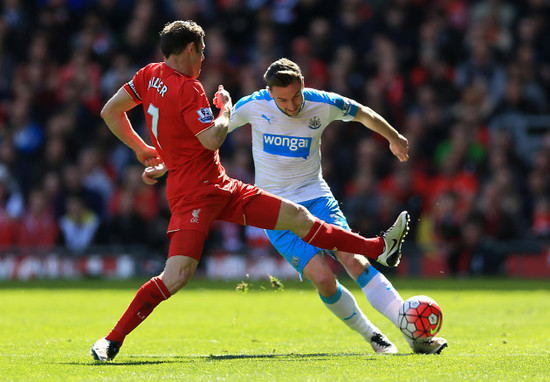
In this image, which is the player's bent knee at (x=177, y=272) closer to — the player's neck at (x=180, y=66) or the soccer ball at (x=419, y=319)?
the player's neck at (x=180, y=66)

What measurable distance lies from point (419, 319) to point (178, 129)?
231 cm

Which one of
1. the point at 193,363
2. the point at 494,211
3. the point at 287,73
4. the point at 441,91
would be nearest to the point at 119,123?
the point at 287,73

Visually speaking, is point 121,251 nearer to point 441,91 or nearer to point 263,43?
point 263,43

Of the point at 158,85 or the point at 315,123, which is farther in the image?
the point at 315,123

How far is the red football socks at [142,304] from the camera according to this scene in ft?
23.4

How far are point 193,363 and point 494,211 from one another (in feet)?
35.6

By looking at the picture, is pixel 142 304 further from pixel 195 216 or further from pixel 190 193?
pixel 190 193

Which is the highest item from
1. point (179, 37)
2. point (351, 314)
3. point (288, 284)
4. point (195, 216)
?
point (179, 37)

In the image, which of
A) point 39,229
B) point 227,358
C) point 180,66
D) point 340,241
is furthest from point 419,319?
point 39,229

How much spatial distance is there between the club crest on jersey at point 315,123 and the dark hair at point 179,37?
1.35 meters

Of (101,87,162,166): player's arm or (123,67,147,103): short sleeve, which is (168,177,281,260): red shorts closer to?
(101,87,162,166): player's arm

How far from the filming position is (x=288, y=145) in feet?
27.2

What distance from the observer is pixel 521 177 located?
17531mm

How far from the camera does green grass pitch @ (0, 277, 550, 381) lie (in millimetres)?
6430
